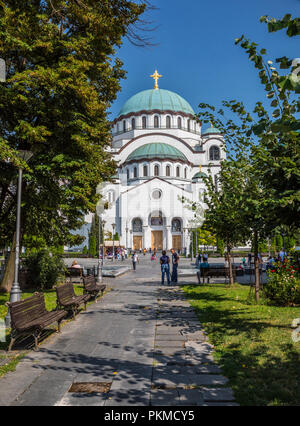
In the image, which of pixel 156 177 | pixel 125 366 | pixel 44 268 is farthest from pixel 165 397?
pixel 156 177

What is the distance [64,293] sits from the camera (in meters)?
8.70

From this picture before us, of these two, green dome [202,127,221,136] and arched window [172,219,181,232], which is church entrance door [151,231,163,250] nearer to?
arched window [172,219,181,232]

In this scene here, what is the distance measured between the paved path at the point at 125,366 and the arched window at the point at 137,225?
4557 centimetres

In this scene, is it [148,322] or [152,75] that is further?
[152,75]

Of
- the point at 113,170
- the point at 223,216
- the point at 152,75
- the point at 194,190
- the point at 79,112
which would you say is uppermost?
the point at 152,75

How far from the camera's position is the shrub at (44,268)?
1433 cm

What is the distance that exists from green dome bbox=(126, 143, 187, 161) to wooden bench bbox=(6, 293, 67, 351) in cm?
5015

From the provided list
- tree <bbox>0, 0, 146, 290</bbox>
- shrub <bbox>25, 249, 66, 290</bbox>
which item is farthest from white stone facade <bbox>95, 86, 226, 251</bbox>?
tree <bbox>0, 0, 146, 290</bbox>

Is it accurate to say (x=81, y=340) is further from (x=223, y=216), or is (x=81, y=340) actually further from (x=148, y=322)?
(x=223, y=216)

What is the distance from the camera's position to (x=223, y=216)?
12.5 meters

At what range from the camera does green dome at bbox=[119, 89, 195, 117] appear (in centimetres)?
6228

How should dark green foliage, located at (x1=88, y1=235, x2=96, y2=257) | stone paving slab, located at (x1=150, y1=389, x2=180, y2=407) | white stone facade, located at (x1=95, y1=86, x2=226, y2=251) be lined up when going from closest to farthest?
stone paving slab, located at (x1=150, y1=389, x2=180, y2=407) → dark green foliage, located at (x1=88, y1=235, x2=96, y2=257) → white stone facade, located at (x1=95, y1=86, x2=226, y2=251)
